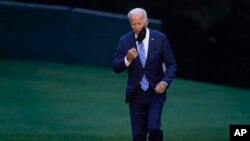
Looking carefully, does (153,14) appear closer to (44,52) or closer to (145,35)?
(44,52)

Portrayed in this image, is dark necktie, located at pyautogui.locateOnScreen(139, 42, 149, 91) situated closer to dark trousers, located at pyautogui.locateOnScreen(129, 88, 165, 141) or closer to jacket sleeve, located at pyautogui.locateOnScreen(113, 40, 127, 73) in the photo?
dark trousers, located at pyautogui.locateOnScreen(129, 88, 165, 141)

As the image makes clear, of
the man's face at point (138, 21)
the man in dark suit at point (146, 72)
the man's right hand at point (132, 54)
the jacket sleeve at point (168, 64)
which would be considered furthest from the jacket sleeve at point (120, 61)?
the jacket sleeve at point (168, 64)

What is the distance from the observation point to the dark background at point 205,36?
27.2 metres

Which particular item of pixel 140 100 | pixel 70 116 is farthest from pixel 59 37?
pixel 140 100

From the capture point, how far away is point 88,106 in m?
17.1

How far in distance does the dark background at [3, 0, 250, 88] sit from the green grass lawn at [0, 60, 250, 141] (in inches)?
197

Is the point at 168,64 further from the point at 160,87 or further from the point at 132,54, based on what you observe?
the point at 132,54

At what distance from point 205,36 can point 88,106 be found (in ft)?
40.4

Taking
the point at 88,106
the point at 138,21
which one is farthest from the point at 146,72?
the point at 88,106

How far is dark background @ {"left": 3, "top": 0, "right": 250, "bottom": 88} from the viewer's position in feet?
89.3

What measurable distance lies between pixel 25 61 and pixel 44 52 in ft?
2.27

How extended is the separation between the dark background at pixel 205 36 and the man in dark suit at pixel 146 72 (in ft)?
52.4

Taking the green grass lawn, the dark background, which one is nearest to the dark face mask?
the green grass lawn

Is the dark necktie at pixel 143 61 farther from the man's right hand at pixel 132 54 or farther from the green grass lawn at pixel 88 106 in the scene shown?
the green grass lawn at pixel 88 106
